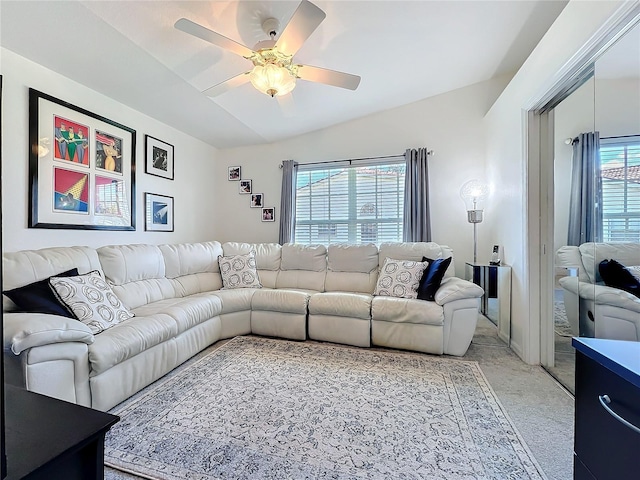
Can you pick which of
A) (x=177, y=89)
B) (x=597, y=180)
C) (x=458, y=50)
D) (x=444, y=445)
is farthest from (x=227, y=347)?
(x=458, y=50)

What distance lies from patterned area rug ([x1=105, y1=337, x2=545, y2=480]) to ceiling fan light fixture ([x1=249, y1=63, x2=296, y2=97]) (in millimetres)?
2230

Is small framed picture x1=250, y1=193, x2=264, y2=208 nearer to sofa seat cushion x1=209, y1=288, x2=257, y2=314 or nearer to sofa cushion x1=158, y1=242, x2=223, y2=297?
sofa cushion x1=158, y1=242, x2=223, y2=297

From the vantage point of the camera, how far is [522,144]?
106 inches

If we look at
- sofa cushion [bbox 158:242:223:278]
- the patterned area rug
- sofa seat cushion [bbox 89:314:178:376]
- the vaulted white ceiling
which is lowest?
the patterned area rug

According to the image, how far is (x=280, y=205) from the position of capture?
471cm

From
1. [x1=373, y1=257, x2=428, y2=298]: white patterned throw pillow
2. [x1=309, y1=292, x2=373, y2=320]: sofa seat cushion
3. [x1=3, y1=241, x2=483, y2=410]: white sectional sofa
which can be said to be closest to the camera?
[x1=3, y1=241, x2=483, y2=410]: white sectional sofa

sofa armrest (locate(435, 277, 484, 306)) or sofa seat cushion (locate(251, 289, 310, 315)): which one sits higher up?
sofa armrest (locate(435, 277, 484, 306))

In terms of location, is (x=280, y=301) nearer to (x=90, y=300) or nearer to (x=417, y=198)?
(x=90, y=300)

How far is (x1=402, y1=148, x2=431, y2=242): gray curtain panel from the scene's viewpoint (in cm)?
403

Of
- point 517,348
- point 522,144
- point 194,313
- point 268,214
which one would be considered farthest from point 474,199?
point 194,313

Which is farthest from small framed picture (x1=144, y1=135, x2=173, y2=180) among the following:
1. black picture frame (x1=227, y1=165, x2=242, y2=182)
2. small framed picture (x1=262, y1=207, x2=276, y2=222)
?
small framed picture (x1=262, y1=207, x2=276, y2=222)

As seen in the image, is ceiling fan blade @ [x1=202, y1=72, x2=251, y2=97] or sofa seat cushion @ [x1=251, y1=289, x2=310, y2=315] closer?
ceiling fan blade @ [x1=202, y1=72, x2=251, y2=97]

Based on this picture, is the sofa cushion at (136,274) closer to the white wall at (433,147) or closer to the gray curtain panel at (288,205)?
the gray curtain panel at (288,205)

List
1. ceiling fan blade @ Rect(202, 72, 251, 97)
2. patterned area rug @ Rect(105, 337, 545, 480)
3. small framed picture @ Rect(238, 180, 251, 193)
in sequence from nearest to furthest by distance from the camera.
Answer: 1. patterned area rug @ Rect(105, 337, 545, 480)
2. ceiling fan blade @ Rect(202, 72, 251, 97)
3. small framed picture @ Rect(238, 180, 251, 193)
